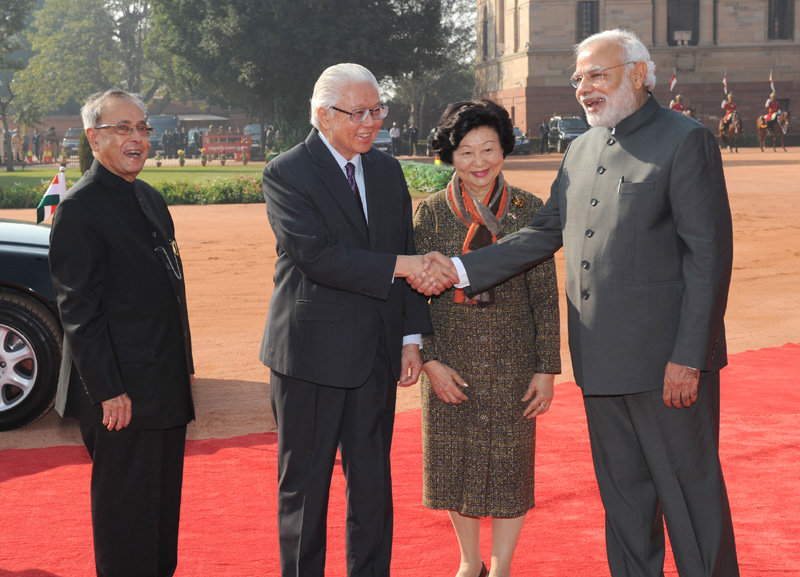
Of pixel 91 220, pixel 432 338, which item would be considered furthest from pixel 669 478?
pixel 91 220

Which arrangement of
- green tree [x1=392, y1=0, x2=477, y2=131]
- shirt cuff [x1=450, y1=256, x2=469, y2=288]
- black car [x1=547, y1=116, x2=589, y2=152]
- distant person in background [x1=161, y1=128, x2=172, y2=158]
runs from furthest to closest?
green tree [x1=392, y1=0, x2=477, y2=131] → distant person in background [x1=161, y1=128, x2=172, y2=158] → black car [x1=547, y1=116, x2=589, y2=152] → shirt cuff [x1=450, y1=256, x2=469, y2=288]

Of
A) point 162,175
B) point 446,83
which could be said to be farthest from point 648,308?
point 446,83

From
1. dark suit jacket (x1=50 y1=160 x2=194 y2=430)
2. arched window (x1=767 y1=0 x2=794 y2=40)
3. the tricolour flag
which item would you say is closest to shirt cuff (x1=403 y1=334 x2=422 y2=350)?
dark suit jacket (x1=50 y1=160 x2=194 y2=430)

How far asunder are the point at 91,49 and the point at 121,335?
80691mm

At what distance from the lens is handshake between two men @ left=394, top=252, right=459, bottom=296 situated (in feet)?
12.4

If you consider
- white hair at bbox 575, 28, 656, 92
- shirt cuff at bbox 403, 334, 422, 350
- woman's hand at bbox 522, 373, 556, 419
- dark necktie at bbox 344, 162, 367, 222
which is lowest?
woman's hand at bbox 522, 373, 556, 419

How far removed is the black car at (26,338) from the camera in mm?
6207

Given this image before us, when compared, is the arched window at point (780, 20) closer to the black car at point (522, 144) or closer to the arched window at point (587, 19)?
the arched window at point (587, 19)

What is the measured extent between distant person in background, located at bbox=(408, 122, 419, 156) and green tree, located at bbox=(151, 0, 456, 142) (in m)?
5.44

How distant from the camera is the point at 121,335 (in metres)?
3.54

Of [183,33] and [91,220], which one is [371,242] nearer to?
[91,220]

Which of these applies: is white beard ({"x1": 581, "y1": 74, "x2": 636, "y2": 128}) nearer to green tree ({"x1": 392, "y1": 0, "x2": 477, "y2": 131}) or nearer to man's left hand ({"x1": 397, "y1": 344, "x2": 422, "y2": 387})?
man's left hand ({"x1": 397, "y1": 344, "x2": 422, "y2": 387})

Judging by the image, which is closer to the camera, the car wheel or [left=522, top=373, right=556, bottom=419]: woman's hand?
[left=522, top=373, right=556, bottom=419]: woman's hand

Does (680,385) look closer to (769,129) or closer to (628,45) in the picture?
(628,45)
